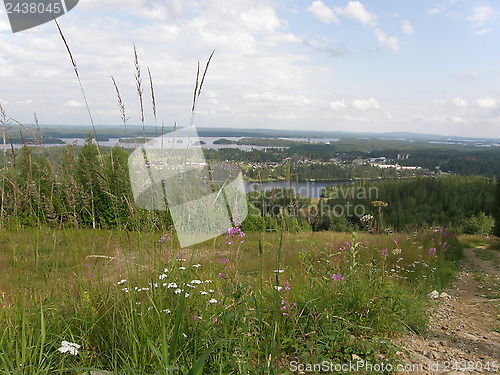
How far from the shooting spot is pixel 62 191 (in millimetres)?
2762

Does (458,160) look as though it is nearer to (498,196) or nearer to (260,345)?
(498,196)

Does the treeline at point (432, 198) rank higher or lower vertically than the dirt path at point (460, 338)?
lower

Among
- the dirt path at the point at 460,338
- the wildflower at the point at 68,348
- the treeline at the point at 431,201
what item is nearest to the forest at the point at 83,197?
the wildflower at the point at 68,348

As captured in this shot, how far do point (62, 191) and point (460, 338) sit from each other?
12.3 feet

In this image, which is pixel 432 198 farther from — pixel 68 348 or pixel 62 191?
pixel 68 348

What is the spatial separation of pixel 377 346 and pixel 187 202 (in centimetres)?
172

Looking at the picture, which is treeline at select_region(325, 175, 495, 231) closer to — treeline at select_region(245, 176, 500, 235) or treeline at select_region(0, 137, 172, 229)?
treeline at select_region(245, 176, 500, 235)

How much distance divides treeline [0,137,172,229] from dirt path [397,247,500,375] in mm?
2106

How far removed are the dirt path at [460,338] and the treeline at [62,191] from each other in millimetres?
2106

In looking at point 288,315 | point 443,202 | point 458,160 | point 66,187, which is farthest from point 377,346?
point 458,160

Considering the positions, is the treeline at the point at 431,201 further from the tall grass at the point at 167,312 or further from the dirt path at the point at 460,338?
the tall grass at the point at 167,312

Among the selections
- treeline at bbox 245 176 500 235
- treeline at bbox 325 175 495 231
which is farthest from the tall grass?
treeline at bbox 325 175 495 231

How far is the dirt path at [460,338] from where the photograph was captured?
2.25 m

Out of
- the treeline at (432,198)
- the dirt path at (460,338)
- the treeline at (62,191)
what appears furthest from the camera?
the treeline at (432,198)
